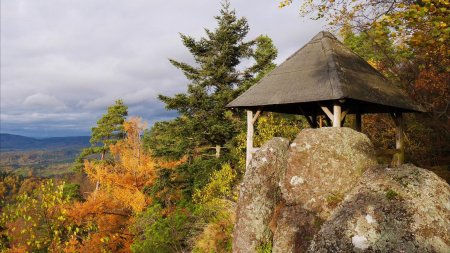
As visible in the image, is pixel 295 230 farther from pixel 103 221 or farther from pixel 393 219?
pixel 103 221

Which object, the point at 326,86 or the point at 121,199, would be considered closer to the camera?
the point at 326,86

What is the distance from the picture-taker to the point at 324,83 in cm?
980

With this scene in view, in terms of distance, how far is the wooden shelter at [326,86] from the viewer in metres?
9.66

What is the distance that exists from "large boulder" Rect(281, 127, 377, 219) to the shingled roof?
1.82 metres

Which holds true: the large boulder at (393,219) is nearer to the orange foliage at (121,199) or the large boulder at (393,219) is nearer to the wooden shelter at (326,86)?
the wooden shelter at (326,86)

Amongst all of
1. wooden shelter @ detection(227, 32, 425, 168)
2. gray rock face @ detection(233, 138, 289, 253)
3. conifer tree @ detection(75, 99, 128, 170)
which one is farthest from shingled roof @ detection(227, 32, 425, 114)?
conifer tree @ detection(75, 99, 128, 170)

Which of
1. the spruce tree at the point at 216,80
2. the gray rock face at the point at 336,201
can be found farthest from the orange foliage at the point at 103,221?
the gray rock face at the point at 336,201

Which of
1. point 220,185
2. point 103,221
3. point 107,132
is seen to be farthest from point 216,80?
point 107,132

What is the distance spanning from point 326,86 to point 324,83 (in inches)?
7.2

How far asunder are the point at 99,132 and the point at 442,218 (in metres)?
A: 43.7

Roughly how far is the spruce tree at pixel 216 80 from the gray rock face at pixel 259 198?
41.7 feet

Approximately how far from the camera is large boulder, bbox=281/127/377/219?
7.20m

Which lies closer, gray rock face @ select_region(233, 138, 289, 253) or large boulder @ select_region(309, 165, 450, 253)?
large boulder @ select_region(309, 165, 450, 253)

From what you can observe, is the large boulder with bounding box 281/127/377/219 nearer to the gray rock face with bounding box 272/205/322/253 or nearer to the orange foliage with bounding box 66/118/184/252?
the gray rock face with bounding box 272/205/322/253
